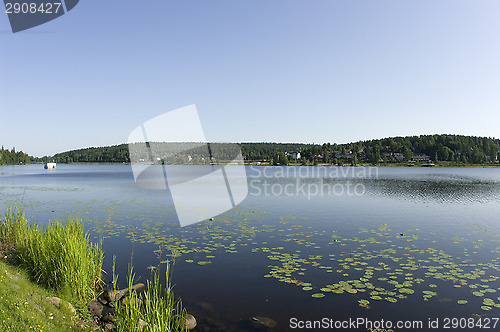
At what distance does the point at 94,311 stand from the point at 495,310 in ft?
46.0

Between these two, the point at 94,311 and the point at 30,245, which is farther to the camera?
the point at 30,245

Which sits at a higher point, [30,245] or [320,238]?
[30,245]

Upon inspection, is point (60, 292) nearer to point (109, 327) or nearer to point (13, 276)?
point (13, 276)

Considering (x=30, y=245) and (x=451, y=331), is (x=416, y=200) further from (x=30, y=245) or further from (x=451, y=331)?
(x=30, y=245)

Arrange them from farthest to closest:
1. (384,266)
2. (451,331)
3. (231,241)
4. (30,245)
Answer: (231,241)
(384,266)
(30,245)
(451,331)

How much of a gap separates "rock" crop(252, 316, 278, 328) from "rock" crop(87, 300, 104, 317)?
5298mm

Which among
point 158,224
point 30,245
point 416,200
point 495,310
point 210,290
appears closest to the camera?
point 495,310

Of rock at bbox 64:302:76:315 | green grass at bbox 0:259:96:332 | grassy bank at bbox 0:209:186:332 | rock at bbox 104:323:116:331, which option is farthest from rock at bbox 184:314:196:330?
rock at bbox 64:302:76:315

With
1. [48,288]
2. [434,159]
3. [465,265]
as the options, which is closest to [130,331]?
[48,288]

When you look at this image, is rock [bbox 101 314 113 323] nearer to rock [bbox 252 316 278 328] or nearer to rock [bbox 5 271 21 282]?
rock [bbox 5 271 21 282]

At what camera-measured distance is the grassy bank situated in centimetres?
794

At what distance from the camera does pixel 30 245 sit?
11.7 meters

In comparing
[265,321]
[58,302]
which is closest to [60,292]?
[58,302]

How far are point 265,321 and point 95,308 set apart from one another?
19.4ft
